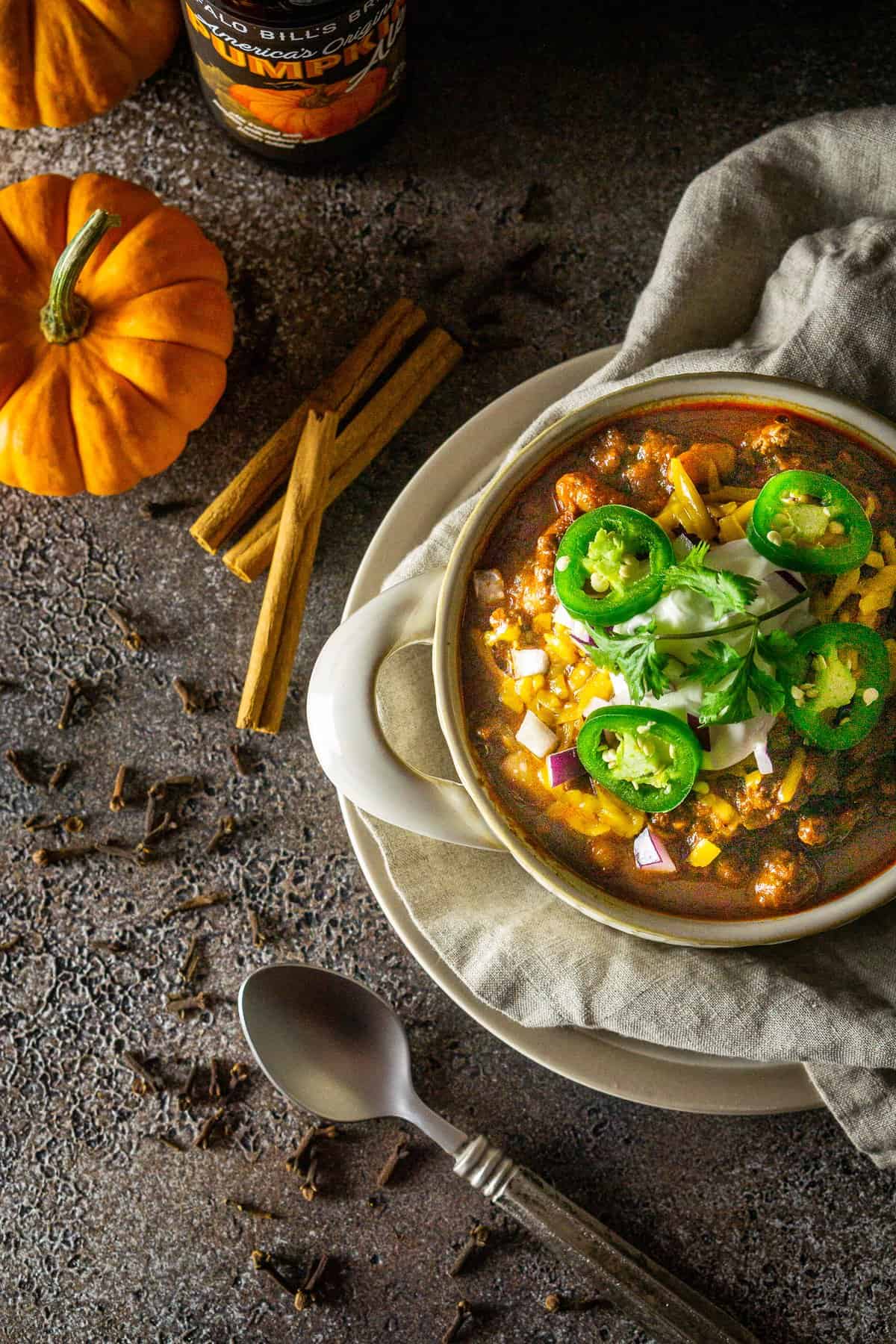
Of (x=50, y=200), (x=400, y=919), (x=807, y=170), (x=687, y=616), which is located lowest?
(x=400, y=919)

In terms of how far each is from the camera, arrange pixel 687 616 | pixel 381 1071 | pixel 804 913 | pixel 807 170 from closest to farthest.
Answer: pixel 687 616 < pixel 804 913 < pixel 807 170 < pixel 381 1071

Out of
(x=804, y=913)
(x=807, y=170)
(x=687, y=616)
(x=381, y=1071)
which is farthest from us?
(x=381, y=1071)

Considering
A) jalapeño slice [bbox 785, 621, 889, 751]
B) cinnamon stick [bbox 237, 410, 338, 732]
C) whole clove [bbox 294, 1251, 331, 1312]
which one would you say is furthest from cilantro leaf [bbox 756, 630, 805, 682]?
whole clove [bbox 294, 1251, 331, 1312]

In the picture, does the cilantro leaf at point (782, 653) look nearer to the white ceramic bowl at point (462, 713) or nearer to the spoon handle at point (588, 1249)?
the white ceramic bowl at point (462, 713)

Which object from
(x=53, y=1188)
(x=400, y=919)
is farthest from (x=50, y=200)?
(x=53, y=1188)

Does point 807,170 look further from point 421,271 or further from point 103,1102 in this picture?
point 103,1102

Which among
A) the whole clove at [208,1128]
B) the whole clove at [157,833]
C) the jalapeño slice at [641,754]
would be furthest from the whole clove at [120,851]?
the jalapeño slice at [641,754]
